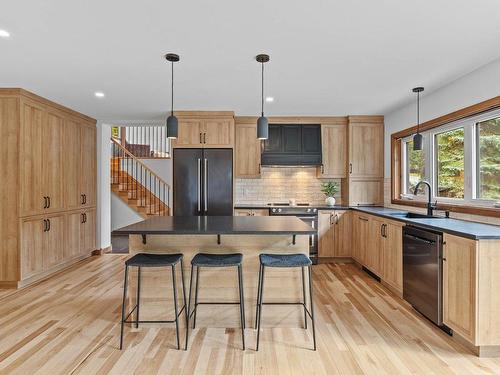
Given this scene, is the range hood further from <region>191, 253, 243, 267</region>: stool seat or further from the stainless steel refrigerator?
<region>191, 253, 243, 267</region>: stool seat

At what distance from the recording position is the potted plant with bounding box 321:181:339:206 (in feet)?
17.8

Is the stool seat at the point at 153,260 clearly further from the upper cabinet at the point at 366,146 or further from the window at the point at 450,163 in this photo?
the upper cabinet at the point at 366,146

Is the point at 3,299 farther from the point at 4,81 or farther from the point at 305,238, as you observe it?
the point at 305,238

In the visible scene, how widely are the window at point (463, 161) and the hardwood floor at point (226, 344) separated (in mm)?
1456

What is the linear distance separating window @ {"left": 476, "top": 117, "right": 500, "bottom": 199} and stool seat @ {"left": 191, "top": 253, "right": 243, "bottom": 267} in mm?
2672

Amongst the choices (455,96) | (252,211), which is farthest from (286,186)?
(455,96)

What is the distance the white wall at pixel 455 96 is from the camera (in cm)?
310

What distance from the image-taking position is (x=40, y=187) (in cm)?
431

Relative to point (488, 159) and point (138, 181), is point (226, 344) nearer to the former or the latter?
point (488, 159)

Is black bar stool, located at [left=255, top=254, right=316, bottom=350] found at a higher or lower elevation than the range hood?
lower

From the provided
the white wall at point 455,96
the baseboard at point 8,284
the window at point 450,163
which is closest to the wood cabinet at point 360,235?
the window at point 450,163

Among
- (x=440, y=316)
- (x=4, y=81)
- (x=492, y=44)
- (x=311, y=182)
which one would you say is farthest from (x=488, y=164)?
(x=4, y=81)

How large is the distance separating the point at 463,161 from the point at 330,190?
2.18 m

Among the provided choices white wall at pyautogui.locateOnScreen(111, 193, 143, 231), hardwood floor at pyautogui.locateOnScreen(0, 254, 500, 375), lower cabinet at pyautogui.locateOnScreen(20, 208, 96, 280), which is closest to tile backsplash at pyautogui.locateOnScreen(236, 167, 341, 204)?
hardwood floor at pyautogui.locateOnScreen(0, 254, 500, 375)
